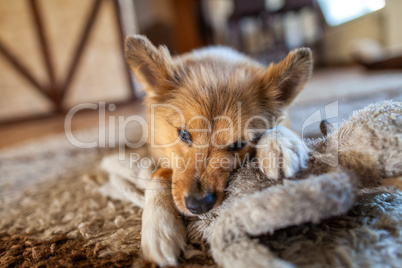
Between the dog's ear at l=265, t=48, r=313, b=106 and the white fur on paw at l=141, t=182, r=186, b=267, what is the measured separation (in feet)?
3.23

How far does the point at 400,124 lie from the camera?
3.29 ft

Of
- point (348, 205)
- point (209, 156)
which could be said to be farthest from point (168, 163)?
point (348, 205)

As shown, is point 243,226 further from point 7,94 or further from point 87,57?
point 7,94

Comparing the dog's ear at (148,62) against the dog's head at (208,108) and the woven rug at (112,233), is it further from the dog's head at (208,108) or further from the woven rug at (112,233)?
the woven rug at (112,233)

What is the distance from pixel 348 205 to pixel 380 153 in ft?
0.82

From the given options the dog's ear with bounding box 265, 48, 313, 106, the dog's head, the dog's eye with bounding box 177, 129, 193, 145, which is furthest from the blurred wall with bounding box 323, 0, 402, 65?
the dog's eye with bounding box 177, 129, 193, 145

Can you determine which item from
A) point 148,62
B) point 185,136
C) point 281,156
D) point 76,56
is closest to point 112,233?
point 185,136

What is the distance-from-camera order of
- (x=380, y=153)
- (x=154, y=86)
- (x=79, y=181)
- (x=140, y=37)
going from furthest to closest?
(x=79, y=181) → (x=154, y=86) → (x=140, y=37) → (x=380, y=153)

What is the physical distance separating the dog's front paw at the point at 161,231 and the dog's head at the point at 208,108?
7 centimetres

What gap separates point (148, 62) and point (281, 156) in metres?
1.08

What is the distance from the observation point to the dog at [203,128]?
45.9 inches

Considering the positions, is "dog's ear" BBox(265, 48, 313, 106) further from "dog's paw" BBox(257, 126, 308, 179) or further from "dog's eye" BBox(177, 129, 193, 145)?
"dog's eye" BBox(177, 129, 193, 145)

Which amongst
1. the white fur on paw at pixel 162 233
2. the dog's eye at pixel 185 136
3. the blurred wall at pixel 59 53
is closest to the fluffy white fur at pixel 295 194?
the white fur on paw at pixel 162 233

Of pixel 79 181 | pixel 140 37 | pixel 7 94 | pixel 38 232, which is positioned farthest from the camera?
pixel 7 94
